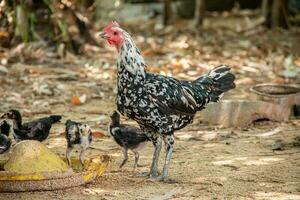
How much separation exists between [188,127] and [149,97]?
252 centimetres

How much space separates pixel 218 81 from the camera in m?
6.93

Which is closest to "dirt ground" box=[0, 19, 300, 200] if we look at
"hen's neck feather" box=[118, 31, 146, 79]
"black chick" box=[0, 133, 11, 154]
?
"black chick" box=[0, 133, 11, 154]

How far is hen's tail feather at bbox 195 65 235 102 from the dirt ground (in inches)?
27.1

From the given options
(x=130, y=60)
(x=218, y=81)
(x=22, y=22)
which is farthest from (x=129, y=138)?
(x=22, y=22)

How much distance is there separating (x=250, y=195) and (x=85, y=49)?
8106mm

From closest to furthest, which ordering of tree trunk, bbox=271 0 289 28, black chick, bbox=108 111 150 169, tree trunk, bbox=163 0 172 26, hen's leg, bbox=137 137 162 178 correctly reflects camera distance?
hen's leg, bbox=137 137 162 178 → black chick, bbox=108 111 150 169 → tree trunk, bbox=271 0 289 28 → tree trunk, bbox=163 0 172 26

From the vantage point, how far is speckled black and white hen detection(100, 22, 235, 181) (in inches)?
240

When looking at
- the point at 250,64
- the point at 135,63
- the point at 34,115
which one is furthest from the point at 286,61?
the point at 135,63

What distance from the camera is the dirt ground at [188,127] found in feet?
19.3

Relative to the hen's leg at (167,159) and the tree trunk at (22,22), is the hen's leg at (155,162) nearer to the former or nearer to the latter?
the hen's leg at (167,159)

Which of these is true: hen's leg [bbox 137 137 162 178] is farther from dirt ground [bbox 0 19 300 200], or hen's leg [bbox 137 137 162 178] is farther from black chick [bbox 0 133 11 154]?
black chick [bbox 0 133 11 154]

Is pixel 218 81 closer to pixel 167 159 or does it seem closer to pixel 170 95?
pixel 170 95

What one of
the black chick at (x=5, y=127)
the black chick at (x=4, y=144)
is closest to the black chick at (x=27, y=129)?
the black chick at (x=5, y=127)

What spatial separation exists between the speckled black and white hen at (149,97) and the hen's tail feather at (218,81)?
0.39m
